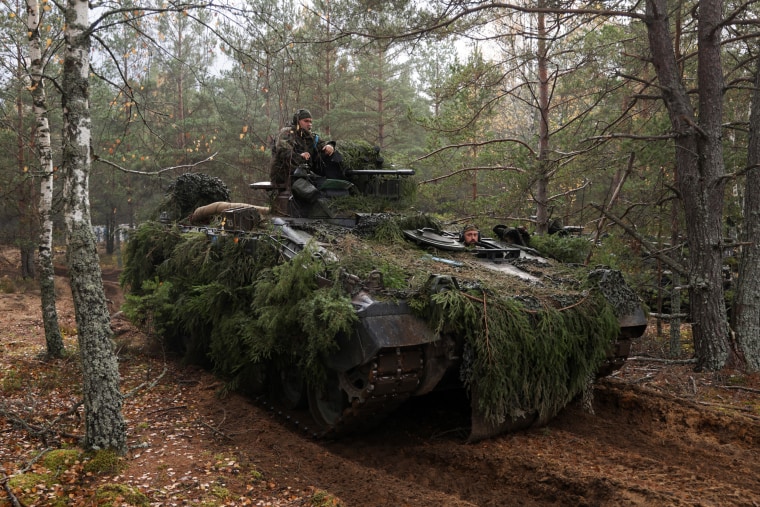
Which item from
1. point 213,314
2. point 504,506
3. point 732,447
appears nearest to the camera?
point 504,506

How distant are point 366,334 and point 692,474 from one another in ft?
8.83

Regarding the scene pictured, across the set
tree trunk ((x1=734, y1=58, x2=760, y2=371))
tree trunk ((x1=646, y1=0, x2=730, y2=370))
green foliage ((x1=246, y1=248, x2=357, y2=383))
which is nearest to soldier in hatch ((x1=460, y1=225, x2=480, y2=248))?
green foliage ((x1=246, y1=248, x2=357, y2=383))

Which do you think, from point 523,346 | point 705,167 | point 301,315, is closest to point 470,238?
point 523,346

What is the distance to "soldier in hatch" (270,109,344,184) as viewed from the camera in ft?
27.2

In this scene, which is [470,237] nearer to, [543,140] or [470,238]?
[470,238]

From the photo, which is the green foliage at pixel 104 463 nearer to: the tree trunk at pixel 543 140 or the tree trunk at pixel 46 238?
the tree trunk at pixel 46 238

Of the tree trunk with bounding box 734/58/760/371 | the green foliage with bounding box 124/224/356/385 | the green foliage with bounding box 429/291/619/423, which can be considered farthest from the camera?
the tree trunk with bounding box 734/58/760/371

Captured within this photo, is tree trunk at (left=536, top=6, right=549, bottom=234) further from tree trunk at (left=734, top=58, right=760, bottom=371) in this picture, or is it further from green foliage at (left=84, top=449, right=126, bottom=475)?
green foliage at (left=84, top=449, right=126, bottom=475)

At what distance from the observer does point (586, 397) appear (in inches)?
244

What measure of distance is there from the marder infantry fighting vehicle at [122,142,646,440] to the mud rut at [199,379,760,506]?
1.00 feet

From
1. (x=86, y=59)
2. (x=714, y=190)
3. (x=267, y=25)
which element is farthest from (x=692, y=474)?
(x=86, y=59)

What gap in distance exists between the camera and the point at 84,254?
468 cm

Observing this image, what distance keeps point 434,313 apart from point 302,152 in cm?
409

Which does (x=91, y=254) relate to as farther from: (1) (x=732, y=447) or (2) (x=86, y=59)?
(1) (x=732, y=447)
